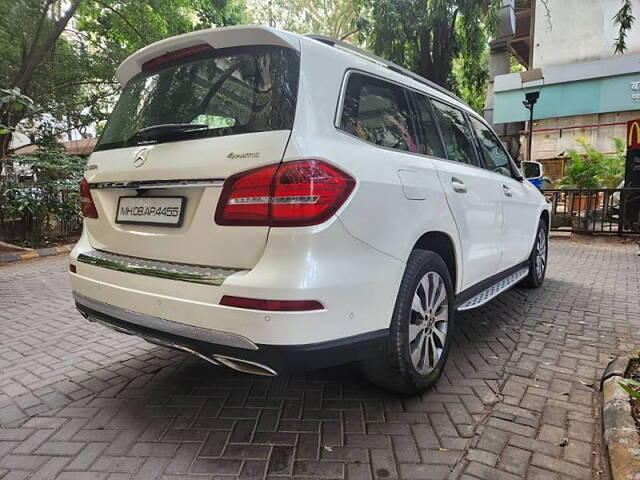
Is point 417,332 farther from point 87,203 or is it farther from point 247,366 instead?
point 87,203

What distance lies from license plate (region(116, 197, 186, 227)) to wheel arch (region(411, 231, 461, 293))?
1266 millimetres

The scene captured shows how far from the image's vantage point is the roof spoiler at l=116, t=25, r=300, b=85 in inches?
76.8

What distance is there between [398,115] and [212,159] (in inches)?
46.9

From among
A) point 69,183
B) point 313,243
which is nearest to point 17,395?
point 313,243

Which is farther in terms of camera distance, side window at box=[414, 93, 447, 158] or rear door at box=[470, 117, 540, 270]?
rear door at box=[470, 117, 540, 270]

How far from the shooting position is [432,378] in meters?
2.52

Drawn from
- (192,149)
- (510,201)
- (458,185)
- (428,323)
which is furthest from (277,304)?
(510,201)

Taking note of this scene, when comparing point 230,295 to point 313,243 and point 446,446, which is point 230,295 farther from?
point 446,446

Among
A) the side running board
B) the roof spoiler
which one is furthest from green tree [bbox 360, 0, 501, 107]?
the roof spoiler

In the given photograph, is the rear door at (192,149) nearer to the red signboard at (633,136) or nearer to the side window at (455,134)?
the side window at (455,134)

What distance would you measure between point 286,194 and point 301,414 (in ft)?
4.19

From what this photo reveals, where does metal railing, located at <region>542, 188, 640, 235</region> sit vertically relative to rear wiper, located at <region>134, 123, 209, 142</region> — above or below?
below

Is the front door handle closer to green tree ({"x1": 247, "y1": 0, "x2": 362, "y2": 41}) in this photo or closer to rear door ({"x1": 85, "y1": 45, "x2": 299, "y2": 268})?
rear door ({"x1": 85, "y1": 45, "x2": 299, "y2": 268})

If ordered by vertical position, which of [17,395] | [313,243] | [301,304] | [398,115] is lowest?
[17,395]
